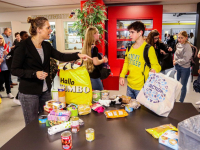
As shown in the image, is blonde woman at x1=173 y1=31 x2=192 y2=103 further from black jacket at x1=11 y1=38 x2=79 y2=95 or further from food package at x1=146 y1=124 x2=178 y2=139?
black jacket at x1=11 y1=38 x2=79 y2=95

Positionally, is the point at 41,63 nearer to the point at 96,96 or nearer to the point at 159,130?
the point at 96,96

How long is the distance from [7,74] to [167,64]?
154 inches

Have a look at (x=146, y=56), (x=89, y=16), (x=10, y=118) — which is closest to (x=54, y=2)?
(x=89, y=16)

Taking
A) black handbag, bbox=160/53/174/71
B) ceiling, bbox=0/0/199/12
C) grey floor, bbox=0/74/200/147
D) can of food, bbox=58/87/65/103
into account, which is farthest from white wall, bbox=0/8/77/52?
can of food, bbox=58/87/65/103

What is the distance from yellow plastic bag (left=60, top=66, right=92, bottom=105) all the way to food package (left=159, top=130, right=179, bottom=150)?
78 cm

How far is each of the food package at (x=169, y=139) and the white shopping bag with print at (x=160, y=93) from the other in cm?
30

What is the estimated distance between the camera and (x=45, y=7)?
7145mm

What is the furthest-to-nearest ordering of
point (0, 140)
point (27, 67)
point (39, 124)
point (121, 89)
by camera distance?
point (121, 89) < point (0, 140) < point (27, 67) < point (39, 124)

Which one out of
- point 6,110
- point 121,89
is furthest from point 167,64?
point 6,110

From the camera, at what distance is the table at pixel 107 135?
1062 mm

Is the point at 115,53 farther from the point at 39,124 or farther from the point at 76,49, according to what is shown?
the point at 39,124

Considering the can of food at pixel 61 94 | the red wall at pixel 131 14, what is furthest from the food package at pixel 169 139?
the red wall at pixel 131 14

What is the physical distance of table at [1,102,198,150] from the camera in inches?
41.8

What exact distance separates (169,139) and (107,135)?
1.31ft
